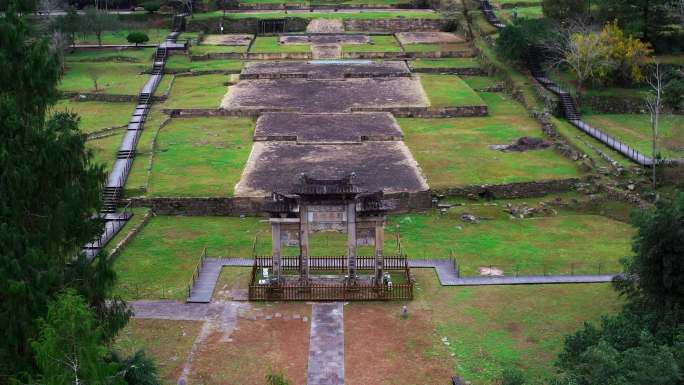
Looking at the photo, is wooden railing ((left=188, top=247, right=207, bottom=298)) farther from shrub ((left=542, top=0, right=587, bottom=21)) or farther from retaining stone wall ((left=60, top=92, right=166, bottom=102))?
shrub ((left=542, top=0, right=587, bottom=21))

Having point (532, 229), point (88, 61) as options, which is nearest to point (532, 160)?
point (532, 229)

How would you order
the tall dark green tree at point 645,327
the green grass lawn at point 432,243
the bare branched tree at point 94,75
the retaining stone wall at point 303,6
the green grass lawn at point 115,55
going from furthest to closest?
the retaining stone wall at point 303,6
the green grass lawn at point 115,55
the bare branched tree at point 94,75
the green grass lawn at point 432,243
the tall dark green tree at point 645,327

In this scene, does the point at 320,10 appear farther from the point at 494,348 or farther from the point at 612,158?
the point at 494,348

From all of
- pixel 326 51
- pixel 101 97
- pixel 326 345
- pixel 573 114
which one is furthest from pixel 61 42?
pixel 326 345

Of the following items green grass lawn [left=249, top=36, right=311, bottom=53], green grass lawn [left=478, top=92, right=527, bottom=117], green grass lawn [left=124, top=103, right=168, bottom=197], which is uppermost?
green grass lawn [left=249, top=36, right=311, bottom=53]

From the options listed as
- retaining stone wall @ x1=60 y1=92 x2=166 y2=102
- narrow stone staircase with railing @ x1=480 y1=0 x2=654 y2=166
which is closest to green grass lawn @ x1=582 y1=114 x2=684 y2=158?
narrow stone staircase with railing @ x1=480 y1=0 x2=654 y2=166

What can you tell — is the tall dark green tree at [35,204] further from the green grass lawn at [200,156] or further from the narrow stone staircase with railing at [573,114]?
the narrow stone staircase with railing at [573,114]

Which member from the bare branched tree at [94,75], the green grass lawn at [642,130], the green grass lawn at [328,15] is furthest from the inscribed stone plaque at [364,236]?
the green grass lawn at [328,15]
